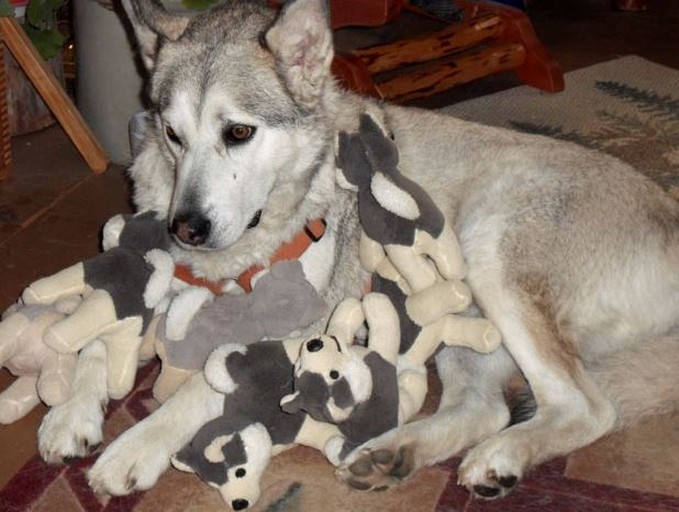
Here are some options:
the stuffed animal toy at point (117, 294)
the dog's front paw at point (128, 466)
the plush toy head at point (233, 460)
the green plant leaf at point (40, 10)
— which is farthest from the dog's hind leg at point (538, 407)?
the green plant leaf at point (40, 10)

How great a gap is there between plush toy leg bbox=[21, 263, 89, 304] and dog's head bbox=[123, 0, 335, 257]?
376 mm

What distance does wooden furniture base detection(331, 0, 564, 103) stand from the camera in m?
5.46

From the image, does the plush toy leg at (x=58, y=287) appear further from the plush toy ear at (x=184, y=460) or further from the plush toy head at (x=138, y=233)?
the plush toy ear at (x=184, y=460)

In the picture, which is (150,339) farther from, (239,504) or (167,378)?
(239,504)

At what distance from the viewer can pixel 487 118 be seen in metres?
5.87

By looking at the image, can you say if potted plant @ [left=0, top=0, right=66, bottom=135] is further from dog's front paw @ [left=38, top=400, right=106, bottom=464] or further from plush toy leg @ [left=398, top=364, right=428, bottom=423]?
plush toy leg @ [left=398, top=364, right=428, bottom=423]

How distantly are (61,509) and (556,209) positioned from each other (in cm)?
182

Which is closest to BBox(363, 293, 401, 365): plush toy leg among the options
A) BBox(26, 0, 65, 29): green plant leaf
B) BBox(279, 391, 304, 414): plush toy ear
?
BBox(279, 391, 304, 414): plush toy ear

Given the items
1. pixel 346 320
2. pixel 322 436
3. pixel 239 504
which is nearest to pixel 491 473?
pixel 322 436

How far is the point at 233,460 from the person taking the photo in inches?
105

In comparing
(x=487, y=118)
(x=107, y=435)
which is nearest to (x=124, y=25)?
(x=487, y=118)

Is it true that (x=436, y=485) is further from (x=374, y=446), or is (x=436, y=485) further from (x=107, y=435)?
(x=107, y=435)

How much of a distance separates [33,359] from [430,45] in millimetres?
3583

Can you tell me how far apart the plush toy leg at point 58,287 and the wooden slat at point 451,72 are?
2.86 metres
